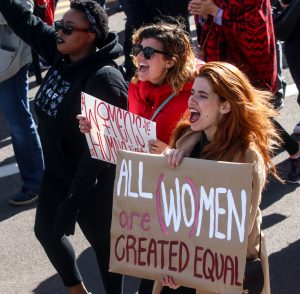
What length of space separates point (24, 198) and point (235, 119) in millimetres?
2950

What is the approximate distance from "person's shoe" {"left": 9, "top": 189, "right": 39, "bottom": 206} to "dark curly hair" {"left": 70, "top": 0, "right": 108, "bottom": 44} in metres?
1.97

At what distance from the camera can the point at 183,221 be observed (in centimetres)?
292

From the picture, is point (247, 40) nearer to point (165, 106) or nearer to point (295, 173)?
point (295, 173)

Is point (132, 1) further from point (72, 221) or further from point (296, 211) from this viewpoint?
point (72, 221)

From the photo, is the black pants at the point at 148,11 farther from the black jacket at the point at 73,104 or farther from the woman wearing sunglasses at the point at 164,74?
the woman wearing sunglasses at the point at 164,74

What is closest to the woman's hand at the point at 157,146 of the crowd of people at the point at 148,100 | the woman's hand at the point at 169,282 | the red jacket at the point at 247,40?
the crowd of people at the point at 148,100

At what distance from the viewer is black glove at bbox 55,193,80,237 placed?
12.0 feet

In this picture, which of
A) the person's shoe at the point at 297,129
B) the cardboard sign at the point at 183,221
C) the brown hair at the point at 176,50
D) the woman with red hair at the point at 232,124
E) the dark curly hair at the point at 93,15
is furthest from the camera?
the person's shoe at the point at 297,129

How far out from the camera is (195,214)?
2904 mm

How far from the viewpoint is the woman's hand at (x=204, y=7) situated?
4.79 metres

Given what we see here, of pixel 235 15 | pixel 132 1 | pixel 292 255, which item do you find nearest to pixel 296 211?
pixel 292 255

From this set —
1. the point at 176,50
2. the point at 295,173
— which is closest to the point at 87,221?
the point at 176,50

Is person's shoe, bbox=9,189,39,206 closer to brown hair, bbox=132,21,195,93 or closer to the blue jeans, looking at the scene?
the blue jeans

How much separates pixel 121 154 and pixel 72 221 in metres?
0.72
